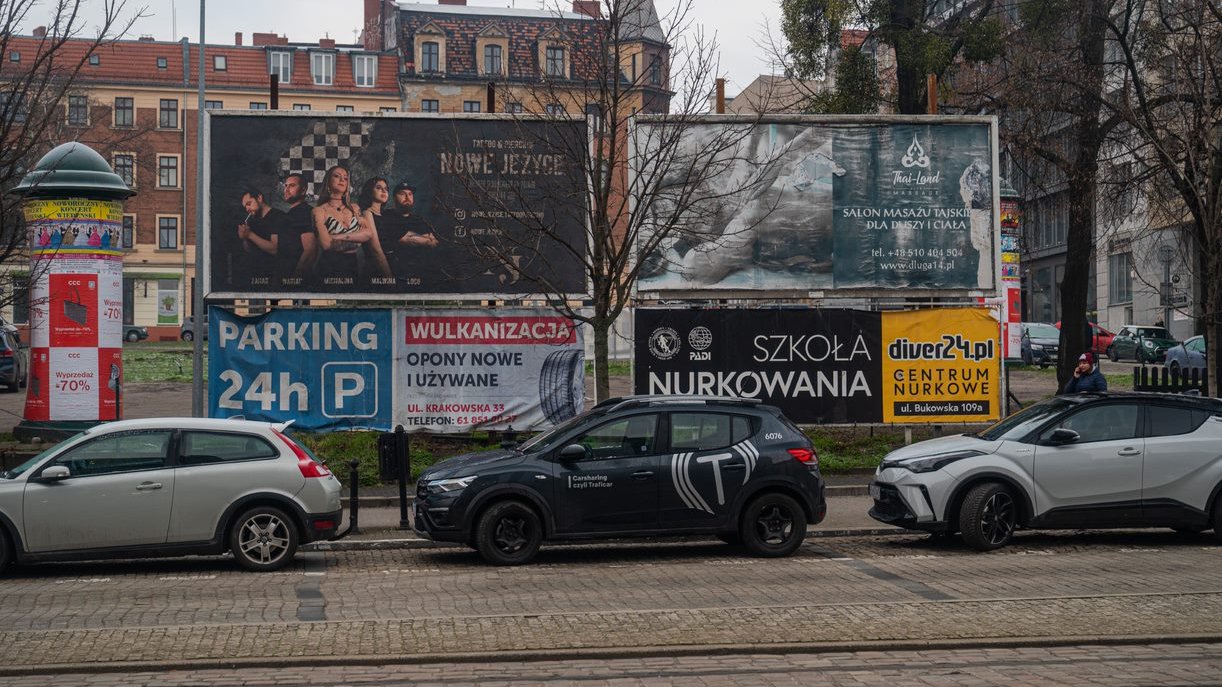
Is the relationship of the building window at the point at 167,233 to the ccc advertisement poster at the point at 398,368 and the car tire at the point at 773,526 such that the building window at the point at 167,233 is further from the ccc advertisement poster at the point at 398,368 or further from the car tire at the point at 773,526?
the car tire at the point at 773,526

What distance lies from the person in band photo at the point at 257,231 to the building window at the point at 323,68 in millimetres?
63705

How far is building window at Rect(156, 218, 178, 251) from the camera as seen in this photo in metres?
75.2

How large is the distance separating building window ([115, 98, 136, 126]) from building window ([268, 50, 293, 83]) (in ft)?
28.9

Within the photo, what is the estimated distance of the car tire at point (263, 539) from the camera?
12.2 meters

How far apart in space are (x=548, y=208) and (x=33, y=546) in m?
10.6

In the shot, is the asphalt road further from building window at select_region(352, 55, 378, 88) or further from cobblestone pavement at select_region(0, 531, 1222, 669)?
building window at select_region(352, 55, 378, 88)

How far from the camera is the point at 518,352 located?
2008 centimetres

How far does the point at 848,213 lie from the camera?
21.2m

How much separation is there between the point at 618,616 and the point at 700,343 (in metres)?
11.0

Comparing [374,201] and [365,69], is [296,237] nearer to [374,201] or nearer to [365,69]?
[374,201]

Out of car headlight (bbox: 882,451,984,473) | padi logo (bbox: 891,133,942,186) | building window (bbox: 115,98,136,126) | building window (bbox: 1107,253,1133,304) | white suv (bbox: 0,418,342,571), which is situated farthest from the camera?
building window (bbox: 115,98,136,126)

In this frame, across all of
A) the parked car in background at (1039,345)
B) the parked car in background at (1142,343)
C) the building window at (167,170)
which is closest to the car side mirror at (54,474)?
the parked car in background at (1039,345)

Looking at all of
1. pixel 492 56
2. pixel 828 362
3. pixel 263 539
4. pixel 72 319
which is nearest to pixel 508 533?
pixel 263 539

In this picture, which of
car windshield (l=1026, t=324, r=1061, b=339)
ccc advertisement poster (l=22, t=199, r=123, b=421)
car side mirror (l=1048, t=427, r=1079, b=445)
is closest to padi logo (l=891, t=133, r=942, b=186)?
car side mirror (l=1048, t=427, r=1079, b=445)
